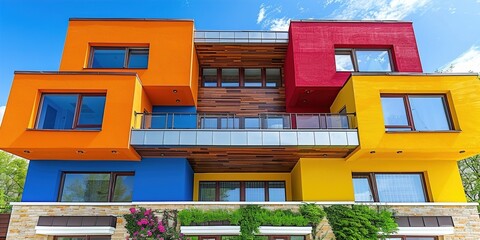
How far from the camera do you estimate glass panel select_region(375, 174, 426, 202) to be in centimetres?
1093

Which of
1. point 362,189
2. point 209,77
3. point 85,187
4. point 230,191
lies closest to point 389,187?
point 362,189

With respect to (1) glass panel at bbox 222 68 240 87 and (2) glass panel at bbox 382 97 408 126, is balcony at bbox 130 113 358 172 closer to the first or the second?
(2) glass panel at bbox 382 97 408 126

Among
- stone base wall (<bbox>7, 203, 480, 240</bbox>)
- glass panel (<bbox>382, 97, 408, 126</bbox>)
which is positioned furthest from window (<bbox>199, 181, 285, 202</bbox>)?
glass panel (<bbox>382, 97, 408, 126</bbox>)

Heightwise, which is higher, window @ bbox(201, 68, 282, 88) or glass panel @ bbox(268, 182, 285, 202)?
window @ bbox(201, 68, 282, 88)

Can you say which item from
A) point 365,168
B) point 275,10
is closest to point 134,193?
point 365,168

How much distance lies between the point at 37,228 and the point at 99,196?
6.71ft

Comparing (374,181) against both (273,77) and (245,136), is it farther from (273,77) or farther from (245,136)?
(273,77)

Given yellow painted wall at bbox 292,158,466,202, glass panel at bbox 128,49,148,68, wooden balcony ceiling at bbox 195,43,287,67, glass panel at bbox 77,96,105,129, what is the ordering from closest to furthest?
glass panel at bbox 77,96,105,129 < yellow painted wall at bbox 292,158,466,202 < glass panel at bbox 128,49,148,68 < wooden balcony ceiling at bbox 195,43,287,67

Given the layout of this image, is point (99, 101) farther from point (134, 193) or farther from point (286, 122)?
point (286, 122)

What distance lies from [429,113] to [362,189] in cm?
367

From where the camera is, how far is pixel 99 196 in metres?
10.9

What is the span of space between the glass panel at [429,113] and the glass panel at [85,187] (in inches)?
458

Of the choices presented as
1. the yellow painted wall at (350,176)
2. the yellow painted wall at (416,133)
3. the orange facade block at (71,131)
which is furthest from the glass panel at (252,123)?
the orange facade block at (71,131)

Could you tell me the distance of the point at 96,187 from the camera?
36.0 feet
